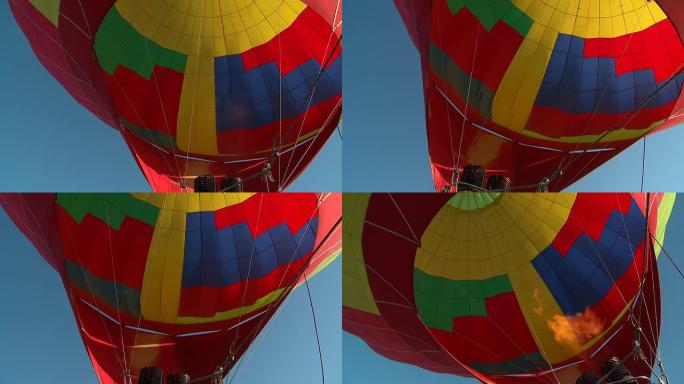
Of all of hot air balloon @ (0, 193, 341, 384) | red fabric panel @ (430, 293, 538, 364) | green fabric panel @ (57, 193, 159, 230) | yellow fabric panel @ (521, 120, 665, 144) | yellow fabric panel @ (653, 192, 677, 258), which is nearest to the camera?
yellow fabric panel @ (653, 192, 677, 258)

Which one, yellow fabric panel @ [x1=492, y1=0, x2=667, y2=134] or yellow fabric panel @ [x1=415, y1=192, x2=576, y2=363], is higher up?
yellow fabric panel @ [x1=492, y1=0, x2=667, y2=134]

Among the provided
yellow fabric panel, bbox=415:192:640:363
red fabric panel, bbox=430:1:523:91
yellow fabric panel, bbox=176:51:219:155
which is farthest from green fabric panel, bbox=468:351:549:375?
yellow fabric panel, bbox=176:51:219:155

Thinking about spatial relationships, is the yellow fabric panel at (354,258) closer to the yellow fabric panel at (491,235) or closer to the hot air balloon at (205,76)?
the yellow fabric panel at (491,235)

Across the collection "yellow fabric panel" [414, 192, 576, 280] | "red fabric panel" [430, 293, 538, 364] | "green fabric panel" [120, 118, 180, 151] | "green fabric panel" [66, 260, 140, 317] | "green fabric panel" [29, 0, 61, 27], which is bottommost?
"red fabric panel" [430, 293, 538, 364]

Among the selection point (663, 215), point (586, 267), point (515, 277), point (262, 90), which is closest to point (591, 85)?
point (663, 215)

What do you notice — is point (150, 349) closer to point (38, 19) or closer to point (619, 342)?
point (38, 19)

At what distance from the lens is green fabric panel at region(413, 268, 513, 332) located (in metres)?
6.54

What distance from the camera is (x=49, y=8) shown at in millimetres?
7125

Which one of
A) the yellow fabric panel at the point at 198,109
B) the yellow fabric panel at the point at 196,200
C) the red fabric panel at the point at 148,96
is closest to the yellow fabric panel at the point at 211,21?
the yellow fabric panel at the point at 198,109

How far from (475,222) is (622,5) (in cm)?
285

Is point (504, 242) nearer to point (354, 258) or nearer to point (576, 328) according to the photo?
point (576, 328)

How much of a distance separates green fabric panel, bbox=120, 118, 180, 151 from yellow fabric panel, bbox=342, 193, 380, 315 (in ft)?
7.99

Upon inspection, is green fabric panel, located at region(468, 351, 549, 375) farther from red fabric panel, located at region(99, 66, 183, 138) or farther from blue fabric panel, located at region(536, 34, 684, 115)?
red fabric panel, located at region(99, 66, 183, 138)

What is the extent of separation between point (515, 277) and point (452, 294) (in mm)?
711
